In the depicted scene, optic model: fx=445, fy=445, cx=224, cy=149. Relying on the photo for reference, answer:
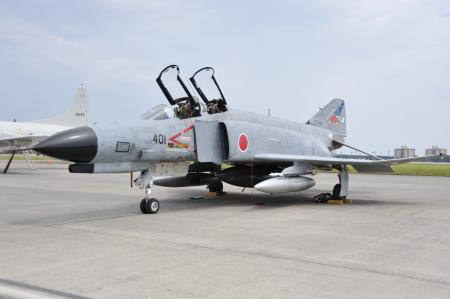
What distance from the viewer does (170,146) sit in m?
9.03

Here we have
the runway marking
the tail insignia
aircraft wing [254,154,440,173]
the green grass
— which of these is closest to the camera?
the runway marking

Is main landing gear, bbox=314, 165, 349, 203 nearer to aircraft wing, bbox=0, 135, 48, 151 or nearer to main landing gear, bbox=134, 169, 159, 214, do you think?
main landing gear, bbox=134, 169, 159, 214

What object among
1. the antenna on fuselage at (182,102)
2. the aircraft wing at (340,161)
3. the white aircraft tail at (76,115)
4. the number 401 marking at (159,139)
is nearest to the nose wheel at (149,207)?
the number 401 marking at (159,139)

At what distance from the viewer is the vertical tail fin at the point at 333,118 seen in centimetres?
1559

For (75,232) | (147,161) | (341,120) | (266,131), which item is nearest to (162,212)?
(147,161)

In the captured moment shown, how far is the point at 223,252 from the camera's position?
5328 millimetres

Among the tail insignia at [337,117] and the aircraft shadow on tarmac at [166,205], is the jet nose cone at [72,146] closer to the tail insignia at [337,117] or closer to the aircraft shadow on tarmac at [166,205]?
the aircraft shadow on tarmac at [166,205]

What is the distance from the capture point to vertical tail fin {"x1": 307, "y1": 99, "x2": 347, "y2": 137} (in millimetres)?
15594

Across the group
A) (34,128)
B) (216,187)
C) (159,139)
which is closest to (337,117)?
(216,187)

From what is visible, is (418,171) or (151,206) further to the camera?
(418,171)

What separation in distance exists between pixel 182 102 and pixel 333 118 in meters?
7.47

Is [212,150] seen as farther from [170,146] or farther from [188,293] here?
[188,293]

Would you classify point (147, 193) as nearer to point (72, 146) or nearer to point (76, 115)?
point (72, 146)

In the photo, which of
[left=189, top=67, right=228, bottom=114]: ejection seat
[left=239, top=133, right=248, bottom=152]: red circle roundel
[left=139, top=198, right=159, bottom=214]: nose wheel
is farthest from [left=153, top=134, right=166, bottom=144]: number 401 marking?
[left=239, top=133, right=248, bottom=152]: red circle roundel
